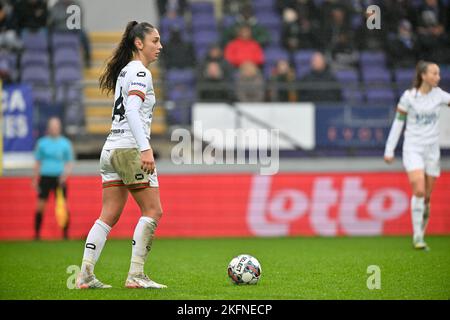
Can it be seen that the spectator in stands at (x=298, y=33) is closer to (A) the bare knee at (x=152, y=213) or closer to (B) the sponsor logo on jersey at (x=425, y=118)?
(B) the sponsor logo on jersey at (x=425, y=118)

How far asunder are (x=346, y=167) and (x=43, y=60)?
20.6 ft

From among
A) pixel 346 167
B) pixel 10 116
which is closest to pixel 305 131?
pixel 346 167

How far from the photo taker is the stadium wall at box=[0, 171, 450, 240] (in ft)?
56.1

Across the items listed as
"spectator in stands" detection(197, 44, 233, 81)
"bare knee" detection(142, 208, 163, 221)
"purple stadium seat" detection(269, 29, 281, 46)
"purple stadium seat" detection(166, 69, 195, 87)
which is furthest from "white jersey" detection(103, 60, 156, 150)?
"purple stadium seat" detection(269, 29, 281, 46)

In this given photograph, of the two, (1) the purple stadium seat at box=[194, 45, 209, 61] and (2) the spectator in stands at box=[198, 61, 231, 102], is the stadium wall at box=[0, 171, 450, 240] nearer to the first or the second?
(2) the spectator in stands at box=[198, 61, 231, 102]

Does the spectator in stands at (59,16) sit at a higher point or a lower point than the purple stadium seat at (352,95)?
higher

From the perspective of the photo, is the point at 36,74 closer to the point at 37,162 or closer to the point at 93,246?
the point at 37,162

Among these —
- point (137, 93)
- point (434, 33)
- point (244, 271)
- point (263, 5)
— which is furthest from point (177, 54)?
point (137, 93)

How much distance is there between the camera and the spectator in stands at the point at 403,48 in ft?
60.1

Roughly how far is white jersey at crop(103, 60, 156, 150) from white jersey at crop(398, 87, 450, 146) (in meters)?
5.47

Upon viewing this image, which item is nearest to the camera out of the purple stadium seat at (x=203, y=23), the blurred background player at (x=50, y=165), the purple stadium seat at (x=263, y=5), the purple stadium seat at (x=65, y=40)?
the blurred background player at (x=50, y=165)

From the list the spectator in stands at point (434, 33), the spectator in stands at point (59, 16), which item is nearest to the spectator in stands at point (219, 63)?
the spectator in stands at point (59, 16)

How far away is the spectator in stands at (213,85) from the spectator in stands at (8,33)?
12.2 ft
